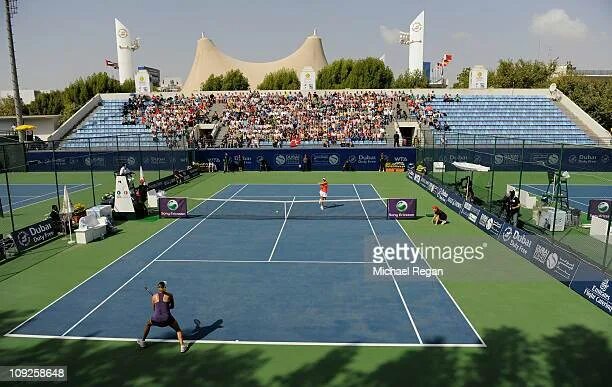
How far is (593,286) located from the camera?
40.8 feet

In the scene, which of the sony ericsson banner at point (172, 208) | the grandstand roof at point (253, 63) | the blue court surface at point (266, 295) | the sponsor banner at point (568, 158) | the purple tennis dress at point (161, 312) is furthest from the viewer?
the grandstand roof at point (253, 63)

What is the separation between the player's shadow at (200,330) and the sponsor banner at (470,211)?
1400 centimetres

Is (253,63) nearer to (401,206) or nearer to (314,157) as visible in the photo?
(314,157)

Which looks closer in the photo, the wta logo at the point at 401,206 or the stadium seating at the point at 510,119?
the wta logo at the point at 401,206

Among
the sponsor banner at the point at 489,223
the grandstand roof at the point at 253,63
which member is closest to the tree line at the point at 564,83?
the grandstand roof at the point at 253,63

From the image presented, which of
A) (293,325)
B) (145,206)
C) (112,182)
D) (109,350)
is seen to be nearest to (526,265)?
(293,325)

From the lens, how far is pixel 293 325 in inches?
437

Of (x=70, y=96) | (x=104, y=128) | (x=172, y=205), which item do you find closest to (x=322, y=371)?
(x=172, y=205)

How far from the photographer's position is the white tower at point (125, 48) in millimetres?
97375

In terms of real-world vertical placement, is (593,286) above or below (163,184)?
below

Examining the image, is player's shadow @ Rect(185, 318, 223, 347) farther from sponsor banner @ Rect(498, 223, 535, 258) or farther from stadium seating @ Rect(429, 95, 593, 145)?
stadium seating @ Rect(429, 95, 593, 145)

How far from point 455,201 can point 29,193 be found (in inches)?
1091

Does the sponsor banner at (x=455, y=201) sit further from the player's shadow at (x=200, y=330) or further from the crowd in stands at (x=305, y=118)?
the crowd in stands at (x=305, y=118)

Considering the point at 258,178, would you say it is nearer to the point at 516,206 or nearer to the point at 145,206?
the point at 145,206
